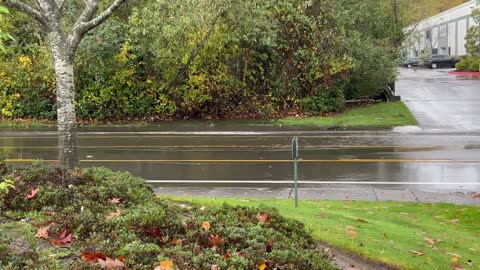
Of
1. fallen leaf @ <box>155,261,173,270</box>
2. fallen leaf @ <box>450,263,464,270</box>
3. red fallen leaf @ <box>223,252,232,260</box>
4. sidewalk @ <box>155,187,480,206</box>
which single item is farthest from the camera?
sidewalk @ <box>155,187,480,206</box>

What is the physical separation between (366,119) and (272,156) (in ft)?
27.6

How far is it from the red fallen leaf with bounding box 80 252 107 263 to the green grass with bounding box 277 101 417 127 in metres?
17.8

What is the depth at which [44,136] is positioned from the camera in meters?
20.8

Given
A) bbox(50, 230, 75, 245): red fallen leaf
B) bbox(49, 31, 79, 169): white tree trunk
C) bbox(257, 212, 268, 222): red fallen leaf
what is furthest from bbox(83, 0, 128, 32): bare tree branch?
bbox(257, 212, 268, 222): red fallen leaf

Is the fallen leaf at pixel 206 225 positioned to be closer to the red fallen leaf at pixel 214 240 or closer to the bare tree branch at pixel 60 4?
the red fallen leaf at pixel 214 240

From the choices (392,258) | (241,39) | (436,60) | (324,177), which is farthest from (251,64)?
(436,60)

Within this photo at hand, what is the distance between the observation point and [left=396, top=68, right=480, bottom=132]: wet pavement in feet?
69.1

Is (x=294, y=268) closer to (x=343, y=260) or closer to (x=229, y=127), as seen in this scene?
(x=343, y=260)

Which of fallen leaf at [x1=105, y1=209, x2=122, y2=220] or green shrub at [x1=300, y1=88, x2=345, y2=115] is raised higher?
fallen leaf at [x1=105, y1=209, x2=122, y2=220]

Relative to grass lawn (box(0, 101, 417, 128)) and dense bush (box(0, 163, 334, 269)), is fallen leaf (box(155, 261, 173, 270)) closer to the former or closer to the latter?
dense bush (box(0, 163, 334, 269))

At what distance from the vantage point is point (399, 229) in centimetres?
767

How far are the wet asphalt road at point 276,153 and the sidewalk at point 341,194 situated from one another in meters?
0.47

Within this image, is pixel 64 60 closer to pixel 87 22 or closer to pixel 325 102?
pixel 87 22

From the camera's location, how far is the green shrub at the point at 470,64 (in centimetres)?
5141
